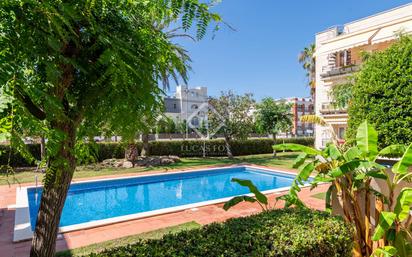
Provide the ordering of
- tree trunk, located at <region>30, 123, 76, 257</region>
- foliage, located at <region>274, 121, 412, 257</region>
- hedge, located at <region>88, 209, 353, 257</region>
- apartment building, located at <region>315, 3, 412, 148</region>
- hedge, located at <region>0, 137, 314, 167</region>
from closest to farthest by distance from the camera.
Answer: hedge, located at <region>88, 209, 353, 257</region> → tree trunk, located at <region>30, 123, 76, 257</region> → foliage, located at <region>274, 121, 412, 257</region> → apartment building, located at <region>315, 3, 412, 148</region> → hedge, located at <region>0, 137, 314, 167</region>

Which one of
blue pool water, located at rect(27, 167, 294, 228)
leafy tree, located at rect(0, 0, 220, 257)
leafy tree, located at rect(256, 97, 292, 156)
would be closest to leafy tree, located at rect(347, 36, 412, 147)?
leafy tree, located at rect(0, 0, 220, 257)

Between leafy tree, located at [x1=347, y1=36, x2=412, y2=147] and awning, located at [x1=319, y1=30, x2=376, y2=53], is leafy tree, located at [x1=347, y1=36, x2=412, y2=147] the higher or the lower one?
the lower one

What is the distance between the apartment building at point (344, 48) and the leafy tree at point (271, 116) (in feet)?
14.3

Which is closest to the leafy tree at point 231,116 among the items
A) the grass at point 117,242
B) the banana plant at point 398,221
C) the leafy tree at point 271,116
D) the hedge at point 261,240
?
the leafy tree at point 271,116

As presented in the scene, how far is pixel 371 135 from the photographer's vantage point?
614 cm

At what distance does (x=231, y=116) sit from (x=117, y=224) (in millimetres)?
23115

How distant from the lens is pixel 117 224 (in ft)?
33.3

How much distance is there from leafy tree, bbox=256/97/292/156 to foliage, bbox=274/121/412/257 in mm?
26888

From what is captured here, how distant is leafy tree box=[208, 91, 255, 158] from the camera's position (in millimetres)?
31484

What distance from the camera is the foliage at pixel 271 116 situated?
3353cm

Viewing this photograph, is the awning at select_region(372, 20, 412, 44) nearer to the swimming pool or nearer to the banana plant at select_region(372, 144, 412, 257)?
the swimming pool

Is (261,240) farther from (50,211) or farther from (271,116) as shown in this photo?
(271,116)

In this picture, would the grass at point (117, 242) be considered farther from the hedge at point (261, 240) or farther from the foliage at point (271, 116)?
the foliage at point (271, 116)

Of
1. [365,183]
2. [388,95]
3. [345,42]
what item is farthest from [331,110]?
[365,183]
